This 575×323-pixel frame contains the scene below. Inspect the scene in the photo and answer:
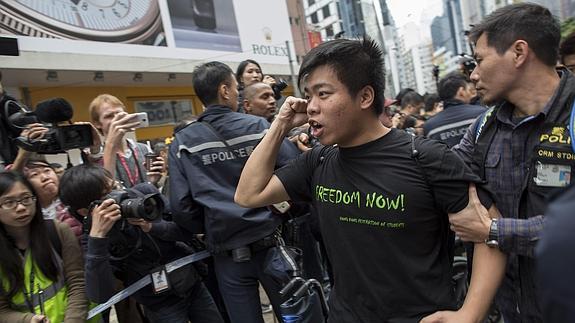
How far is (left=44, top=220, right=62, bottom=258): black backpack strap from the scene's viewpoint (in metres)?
2.40

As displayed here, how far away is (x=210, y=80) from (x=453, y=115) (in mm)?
2318

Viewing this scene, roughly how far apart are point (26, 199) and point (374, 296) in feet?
5.91

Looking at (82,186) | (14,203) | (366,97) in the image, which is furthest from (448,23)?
(14,203)

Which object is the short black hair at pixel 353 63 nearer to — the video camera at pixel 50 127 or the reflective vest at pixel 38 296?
the video camera at pixel 50 127

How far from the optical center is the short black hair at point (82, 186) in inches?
91.5

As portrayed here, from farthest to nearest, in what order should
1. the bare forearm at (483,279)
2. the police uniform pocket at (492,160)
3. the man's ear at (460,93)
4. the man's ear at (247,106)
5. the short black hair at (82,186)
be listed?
the man's ear at (460,93) → the man's ear at (247,106) → the short black hair at (82,186) → the police uniform pocket at (492,160) → the bare forearm at (483,279)

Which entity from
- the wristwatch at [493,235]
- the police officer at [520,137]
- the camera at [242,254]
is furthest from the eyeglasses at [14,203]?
the wristwatch at [493,235]

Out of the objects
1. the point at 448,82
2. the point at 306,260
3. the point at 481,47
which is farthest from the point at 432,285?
the point at 448,82

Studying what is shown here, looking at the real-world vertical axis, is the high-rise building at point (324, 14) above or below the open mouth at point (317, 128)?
above

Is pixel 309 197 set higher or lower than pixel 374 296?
higher

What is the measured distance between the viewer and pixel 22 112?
103 inches

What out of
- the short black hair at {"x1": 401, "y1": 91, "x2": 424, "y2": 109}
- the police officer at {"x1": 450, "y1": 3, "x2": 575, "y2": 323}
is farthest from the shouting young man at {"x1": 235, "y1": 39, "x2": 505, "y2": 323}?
the short black hair at {"x1": 401, "y1": 91, "x2": 424, "y2": 109}

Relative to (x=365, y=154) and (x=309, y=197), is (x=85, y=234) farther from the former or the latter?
(x=365, y=154)

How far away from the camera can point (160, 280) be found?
2438mm
